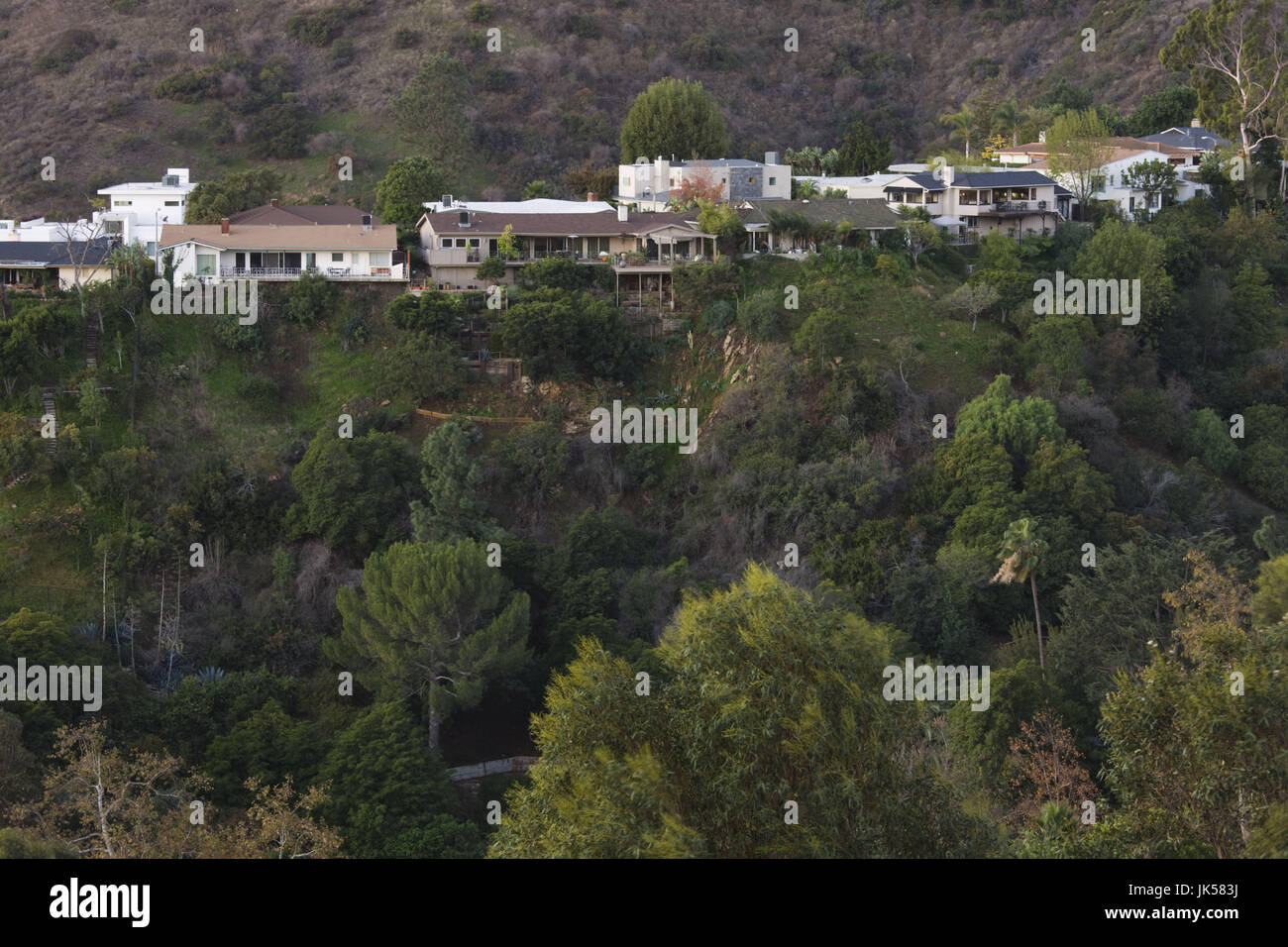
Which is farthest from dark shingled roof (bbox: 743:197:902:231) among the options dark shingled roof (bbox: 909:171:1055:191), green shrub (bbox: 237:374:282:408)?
green shrub (bbox: 237:374:282:408)

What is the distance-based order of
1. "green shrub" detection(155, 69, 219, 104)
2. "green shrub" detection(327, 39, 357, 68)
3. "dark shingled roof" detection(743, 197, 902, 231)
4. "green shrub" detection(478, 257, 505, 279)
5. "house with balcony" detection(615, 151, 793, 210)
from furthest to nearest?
"green shrub" detection(327, 39, 357, 68) → "green shrub" detection(155, 69, 219, 104) → "house with balcony" detection(615, 151, 793, 210) → "dark shingled roof" detection(743, 197, 902, 231) → "green shrub" detection(478, 257, 505, 279)

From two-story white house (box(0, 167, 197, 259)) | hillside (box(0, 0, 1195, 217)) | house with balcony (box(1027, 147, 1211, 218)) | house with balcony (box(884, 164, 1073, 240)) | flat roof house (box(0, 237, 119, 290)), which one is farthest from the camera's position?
hillside (box(0, 0, 1195, 217))

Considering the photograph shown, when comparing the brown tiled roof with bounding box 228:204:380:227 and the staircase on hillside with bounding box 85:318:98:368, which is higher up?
the brown tiled roof with bounding box 228:204:380:227

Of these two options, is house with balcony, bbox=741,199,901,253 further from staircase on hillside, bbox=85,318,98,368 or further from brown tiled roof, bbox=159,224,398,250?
staircase on hillside, bbox=85,318,98,368

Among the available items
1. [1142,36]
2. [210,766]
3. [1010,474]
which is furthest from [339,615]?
[1142,36]

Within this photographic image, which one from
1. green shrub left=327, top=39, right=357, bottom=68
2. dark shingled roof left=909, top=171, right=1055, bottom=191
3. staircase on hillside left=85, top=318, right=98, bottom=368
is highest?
green shrub left=327, top=39, right=357, bottom=68

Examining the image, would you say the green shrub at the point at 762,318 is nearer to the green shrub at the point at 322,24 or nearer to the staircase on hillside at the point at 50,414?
the staircase on hillside at the point at 50,414

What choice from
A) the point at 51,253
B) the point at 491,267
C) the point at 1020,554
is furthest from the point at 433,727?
the point at 51,253
